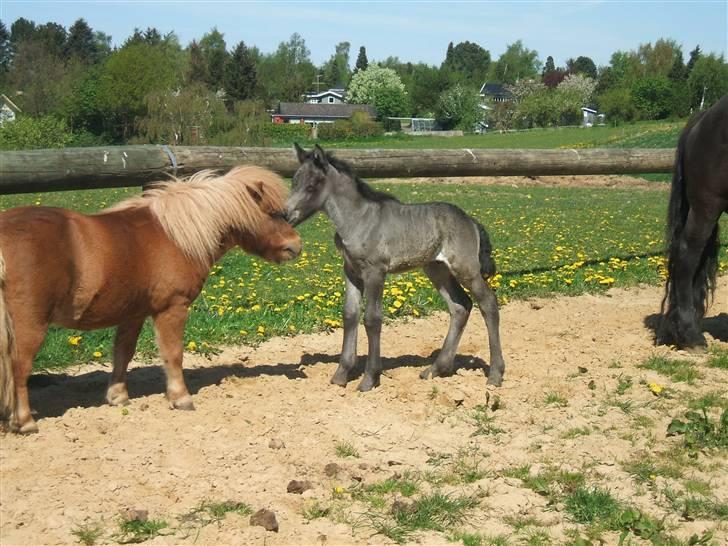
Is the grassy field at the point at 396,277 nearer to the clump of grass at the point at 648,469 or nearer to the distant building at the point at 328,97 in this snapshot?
the clump of grass at the point at 648,469

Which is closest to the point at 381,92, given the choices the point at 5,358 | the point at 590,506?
the point at 5,358

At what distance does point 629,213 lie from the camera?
62.3ft

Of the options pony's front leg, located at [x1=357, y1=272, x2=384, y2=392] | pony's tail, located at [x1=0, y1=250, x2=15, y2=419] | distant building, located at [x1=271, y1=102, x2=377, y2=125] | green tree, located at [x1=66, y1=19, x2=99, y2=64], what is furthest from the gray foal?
green tree, located at [x1=66, y1=19, x2=99, y2=64]

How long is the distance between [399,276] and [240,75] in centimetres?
8881

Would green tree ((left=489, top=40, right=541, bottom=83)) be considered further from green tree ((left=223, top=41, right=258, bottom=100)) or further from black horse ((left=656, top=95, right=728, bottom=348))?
black horse ((left=656, top=95, right=728, bottom=348))

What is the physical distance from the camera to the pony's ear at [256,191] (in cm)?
568

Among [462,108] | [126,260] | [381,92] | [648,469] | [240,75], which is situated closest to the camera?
[648,469]

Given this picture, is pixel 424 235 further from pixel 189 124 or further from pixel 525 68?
pixel 525 68

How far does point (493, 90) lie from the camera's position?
6117 inches

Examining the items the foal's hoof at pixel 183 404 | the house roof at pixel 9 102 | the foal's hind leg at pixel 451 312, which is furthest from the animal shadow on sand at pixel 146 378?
the house roof at pixel 9 102

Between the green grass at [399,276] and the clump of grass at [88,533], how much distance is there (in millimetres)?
2745

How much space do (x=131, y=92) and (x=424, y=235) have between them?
65106mm

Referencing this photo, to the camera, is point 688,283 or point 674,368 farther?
point 688,283

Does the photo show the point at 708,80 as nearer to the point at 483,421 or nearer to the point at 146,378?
the point at 483,421
